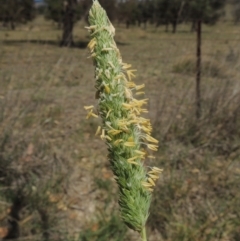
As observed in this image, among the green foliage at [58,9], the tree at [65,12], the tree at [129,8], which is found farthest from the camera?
the tree at [65,12]

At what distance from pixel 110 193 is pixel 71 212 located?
0.43 metres

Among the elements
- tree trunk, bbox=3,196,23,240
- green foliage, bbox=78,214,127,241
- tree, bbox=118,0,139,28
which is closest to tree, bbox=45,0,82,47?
tree, bbox=118,0,139,28

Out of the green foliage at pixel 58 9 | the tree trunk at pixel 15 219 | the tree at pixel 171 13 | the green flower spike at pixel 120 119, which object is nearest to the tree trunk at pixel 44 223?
the tree trunk at pixel 15 219

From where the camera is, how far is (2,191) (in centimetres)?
403

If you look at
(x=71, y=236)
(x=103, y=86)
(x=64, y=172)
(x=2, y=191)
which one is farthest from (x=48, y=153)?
(x=103, y=86)

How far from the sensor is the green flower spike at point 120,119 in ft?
2.66

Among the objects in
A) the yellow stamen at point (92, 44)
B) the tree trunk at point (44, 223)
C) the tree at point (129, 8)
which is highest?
the yellow stamen at point (92, 44)

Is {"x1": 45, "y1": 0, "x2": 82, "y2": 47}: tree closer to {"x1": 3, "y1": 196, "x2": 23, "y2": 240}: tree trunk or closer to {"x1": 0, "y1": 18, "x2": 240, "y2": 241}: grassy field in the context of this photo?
{"x1": 0, "y1": 18, "x2": 240, "y2": 241}: grassy field

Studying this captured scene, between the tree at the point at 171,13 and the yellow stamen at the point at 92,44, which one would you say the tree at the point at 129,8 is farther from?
the yellow stamen at the point at 92,44

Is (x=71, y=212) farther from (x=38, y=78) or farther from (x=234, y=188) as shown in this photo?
(x=38, y=78)

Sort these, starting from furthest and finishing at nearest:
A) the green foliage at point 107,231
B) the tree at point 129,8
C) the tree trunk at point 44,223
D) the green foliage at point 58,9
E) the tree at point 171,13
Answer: the green foliage at point 58,9 → the tree at point 129,8 → the tree at point 171,13 → the tree trunk at point 44,223 → the green foliage at point 107,231

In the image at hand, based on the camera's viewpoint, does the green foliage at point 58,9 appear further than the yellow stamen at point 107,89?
Yes

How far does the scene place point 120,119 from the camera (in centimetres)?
82

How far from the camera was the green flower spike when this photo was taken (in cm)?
81
